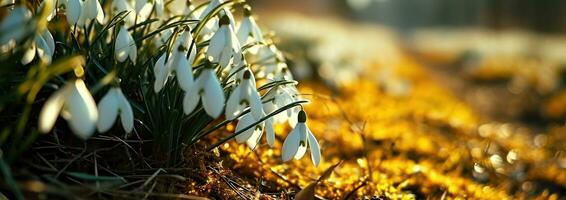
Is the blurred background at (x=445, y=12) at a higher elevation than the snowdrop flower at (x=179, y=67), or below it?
below

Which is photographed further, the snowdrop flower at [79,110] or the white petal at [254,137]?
the white petal at [254,137]

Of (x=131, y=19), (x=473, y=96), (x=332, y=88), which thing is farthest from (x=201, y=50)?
(x=473, y=96)

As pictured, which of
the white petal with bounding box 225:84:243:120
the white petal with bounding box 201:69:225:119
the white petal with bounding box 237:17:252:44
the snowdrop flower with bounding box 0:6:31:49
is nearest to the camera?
the snowdrop flower with bounding box 0:6:31:49

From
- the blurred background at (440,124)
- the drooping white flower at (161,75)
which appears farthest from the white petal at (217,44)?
the blurred background at (440,124)

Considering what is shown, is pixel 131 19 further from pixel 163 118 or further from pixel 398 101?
pixel 398 101

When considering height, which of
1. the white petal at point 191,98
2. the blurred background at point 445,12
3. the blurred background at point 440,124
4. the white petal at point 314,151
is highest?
the white petal at point 191,98

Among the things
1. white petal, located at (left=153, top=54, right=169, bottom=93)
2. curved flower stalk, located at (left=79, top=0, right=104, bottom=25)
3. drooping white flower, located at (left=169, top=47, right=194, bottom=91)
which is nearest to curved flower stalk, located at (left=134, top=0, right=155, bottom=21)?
curved flower stalk, located at (left=79, top=0, right=104, bottom=25)

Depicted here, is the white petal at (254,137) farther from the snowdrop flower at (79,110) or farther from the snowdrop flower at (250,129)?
the snowdrop flower at (79,110)

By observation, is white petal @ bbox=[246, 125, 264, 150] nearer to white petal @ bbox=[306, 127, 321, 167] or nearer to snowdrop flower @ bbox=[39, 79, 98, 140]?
white petal @ bbox=[306, 127, 321, 167]
